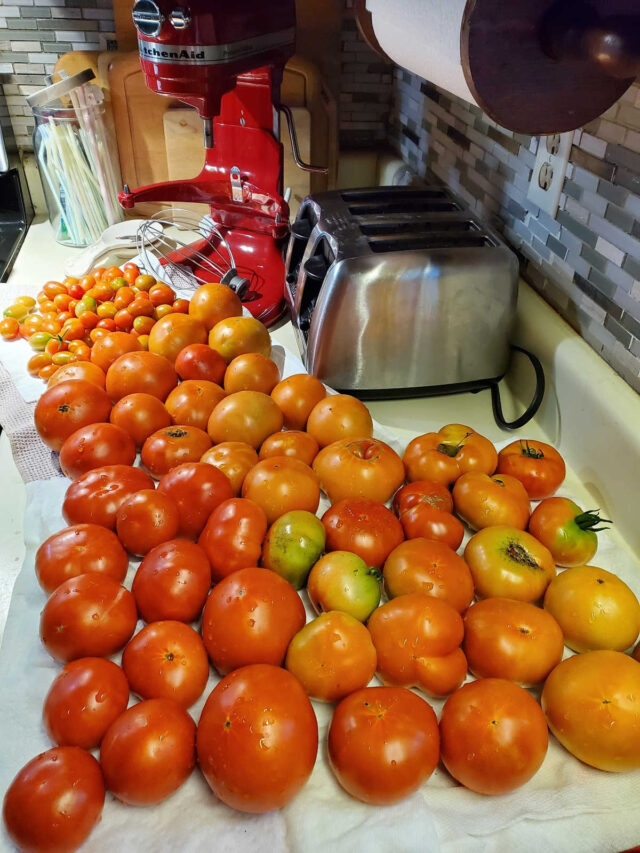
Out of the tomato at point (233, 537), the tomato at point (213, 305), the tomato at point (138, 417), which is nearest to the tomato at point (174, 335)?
the tomato at point (213, 305)

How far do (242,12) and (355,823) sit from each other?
0.98 m

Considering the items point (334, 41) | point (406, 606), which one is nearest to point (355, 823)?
point (406, 606)

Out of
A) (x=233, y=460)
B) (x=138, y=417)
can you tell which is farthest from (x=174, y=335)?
(x=233, y=460)

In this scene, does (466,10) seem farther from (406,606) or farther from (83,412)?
(83,412)

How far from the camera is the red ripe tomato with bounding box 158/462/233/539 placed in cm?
70

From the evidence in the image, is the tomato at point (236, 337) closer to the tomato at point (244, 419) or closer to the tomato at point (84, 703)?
the tomato at point (244, 419)

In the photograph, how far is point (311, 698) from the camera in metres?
0.56

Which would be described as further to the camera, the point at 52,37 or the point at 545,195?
the point at 52,37

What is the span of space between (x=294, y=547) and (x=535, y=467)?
315 millimetres

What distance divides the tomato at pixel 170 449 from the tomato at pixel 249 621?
22 centimetres

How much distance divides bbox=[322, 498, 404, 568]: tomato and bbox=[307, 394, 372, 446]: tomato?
13 cm

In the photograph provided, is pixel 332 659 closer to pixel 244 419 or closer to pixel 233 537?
pixel 233 537

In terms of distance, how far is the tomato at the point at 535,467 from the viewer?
0.77 m

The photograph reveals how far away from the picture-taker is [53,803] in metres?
0.46
